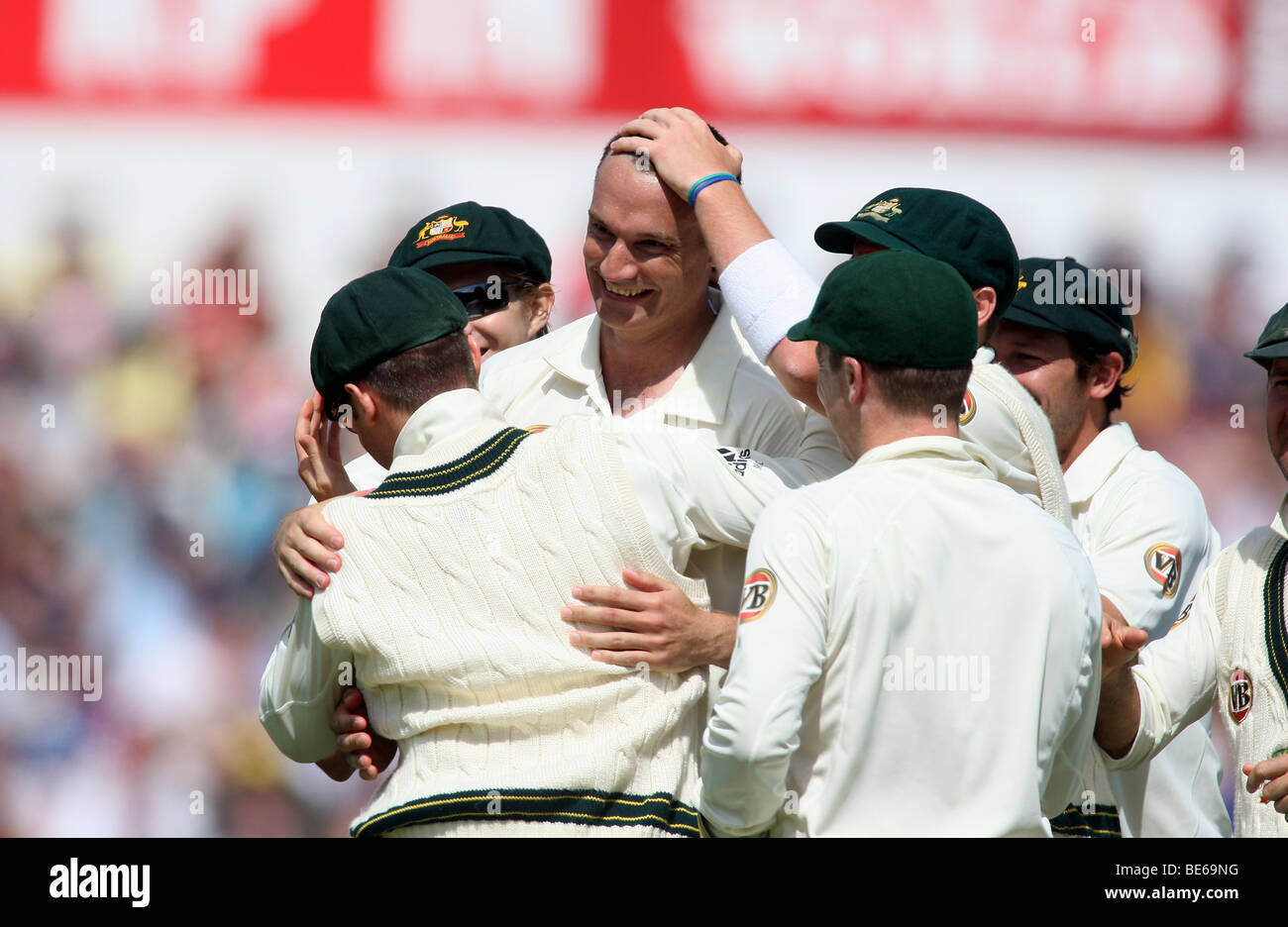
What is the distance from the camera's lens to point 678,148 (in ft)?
7.61

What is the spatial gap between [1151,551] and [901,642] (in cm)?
109

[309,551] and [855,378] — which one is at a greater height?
[855,378]

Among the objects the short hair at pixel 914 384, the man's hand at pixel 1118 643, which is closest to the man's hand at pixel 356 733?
the short hair at pixel 914 384

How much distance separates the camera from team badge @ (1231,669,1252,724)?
2.41 metres

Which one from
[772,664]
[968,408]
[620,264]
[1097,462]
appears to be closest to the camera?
[772,664]

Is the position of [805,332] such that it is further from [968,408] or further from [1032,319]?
[1032,319]

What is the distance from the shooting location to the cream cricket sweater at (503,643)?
70.8 inches

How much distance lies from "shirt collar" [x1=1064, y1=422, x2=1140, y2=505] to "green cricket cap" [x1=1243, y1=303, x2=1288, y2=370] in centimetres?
39

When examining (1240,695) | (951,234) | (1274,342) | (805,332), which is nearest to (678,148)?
(951,234)

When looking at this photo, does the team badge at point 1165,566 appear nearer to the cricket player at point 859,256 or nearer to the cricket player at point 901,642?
the cricket player at point 859,256

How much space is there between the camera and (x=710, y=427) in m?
2.39

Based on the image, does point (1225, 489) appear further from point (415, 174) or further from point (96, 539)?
point (96, 539)

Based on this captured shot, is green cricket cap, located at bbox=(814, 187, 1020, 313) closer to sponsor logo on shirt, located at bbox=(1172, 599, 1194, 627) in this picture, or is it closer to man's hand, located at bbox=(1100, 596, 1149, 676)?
man's hand, located at bbox=(1100, 596, 1149, 676)

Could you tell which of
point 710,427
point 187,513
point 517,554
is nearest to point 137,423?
point 187,513
